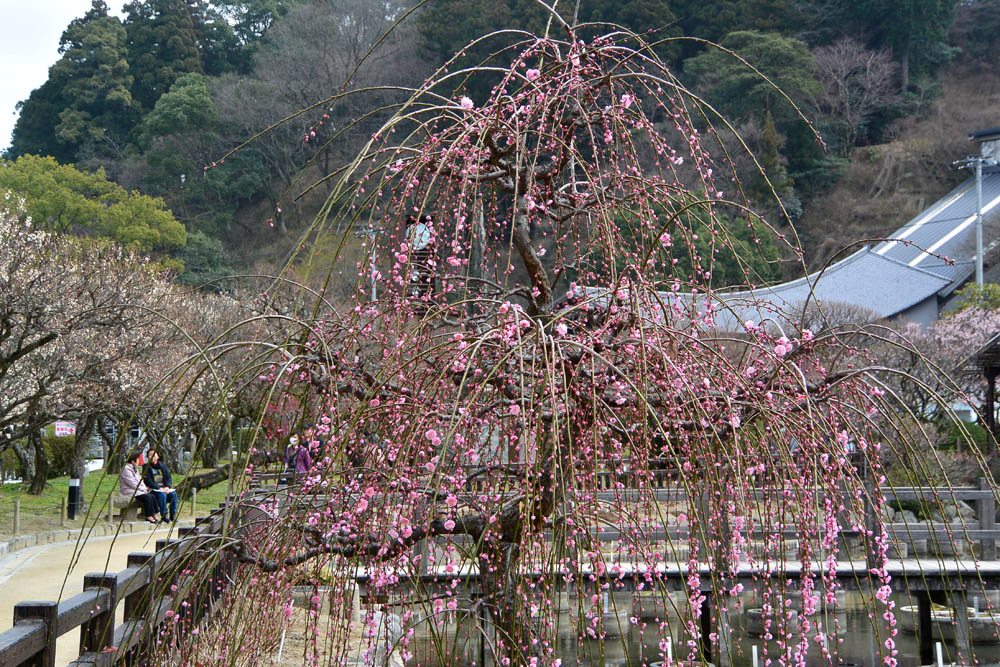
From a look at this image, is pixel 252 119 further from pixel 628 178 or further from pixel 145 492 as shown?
pixel 628 178

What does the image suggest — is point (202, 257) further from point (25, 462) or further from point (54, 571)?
point (54, 571)

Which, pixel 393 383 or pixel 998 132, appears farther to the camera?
pixel 998 132

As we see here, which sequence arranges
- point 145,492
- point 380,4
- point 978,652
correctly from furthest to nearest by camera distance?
point 380,4, point 145,492, point 978,652

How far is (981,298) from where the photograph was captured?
19984 mm

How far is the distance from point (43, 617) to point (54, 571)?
6.58 metres

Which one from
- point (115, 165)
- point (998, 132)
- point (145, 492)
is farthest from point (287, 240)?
point (998, 132)

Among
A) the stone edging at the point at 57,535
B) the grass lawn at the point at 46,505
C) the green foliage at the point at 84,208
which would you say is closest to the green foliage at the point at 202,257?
the green foliage at the point at 84,208

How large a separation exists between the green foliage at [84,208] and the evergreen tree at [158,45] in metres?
10.0

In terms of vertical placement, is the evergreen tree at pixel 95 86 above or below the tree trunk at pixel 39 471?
above

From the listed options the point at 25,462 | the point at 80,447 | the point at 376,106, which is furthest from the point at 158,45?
the point at 80,447

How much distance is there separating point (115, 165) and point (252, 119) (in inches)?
223

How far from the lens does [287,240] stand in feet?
98.1

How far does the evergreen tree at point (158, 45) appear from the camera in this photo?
35469mm

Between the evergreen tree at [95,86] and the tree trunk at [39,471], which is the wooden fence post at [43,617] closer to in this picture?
the tree trunk at [39,471]
